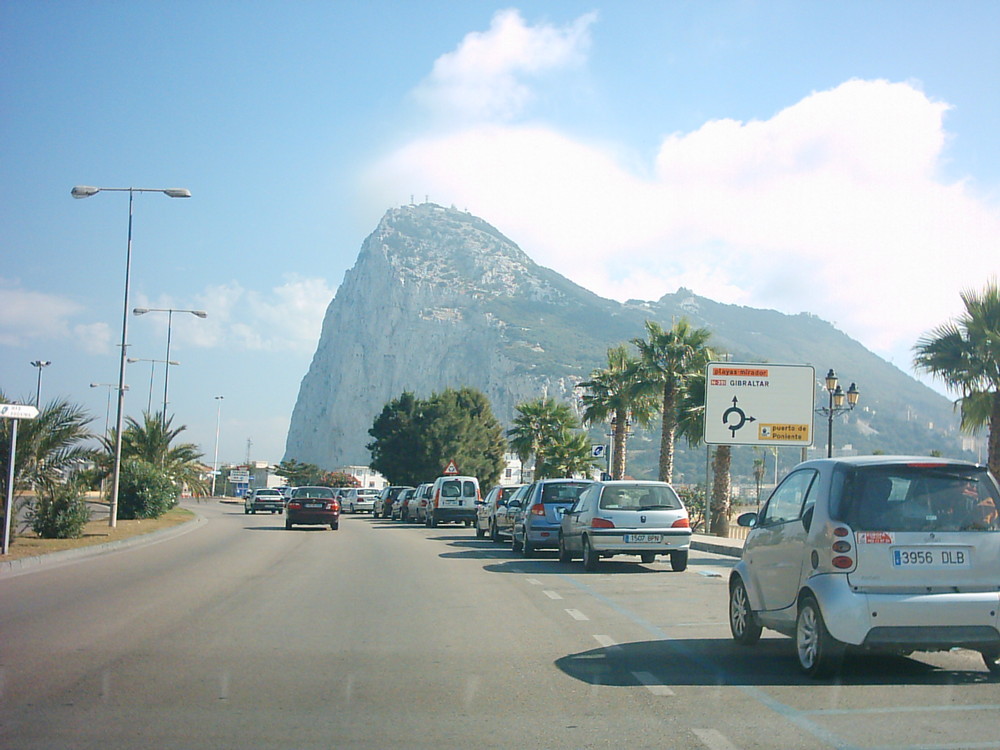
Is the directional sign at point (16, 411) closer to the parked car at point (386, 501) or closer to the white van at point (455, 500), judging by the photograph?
the white van at point (455, 500)

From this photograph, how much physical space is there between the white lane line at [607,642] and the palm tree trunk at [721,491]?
2586cm

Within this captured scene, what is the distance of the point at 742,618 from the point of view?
9547mm

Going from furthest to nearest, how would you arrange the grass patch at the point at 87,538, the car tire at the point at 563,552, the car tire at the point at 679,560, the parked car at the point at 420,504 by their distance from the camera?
the parked car at the point at 420,504
the car tire at the point at 563,552
the grass patch at the point at 87,538
the car tire at the point at 679,560

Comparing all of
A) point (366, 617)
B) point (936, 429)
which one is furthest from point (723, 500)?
point (936, 429)

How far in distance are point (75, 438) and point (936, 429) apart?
176 metres

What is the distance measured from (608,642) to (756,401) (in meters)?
22.1

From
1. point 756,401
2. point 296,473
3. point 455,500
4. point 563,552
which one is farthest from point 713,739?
point 296,473

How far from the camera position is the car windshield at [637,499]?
709 inches

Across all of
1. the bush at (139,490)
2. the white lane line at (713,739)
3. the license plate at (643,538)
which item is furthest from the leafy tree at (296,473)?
the white lane line at (713,739)

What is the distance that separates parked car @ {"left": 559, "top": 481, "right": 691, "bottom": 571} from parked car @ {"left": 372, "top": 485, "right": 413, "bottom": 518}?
3570 centimetres

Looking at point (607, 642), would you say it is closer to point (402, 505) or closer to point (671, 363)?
point (671, 363)

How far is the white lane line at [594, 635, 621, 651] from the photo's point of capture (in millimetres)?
9516

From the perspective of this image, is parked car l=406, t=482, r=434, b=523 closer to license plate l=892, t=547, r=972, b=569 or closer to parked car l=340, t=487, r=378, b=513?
parked car l=340, t=487, r=378, b=513

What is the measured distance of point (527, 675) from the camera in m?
8.10
